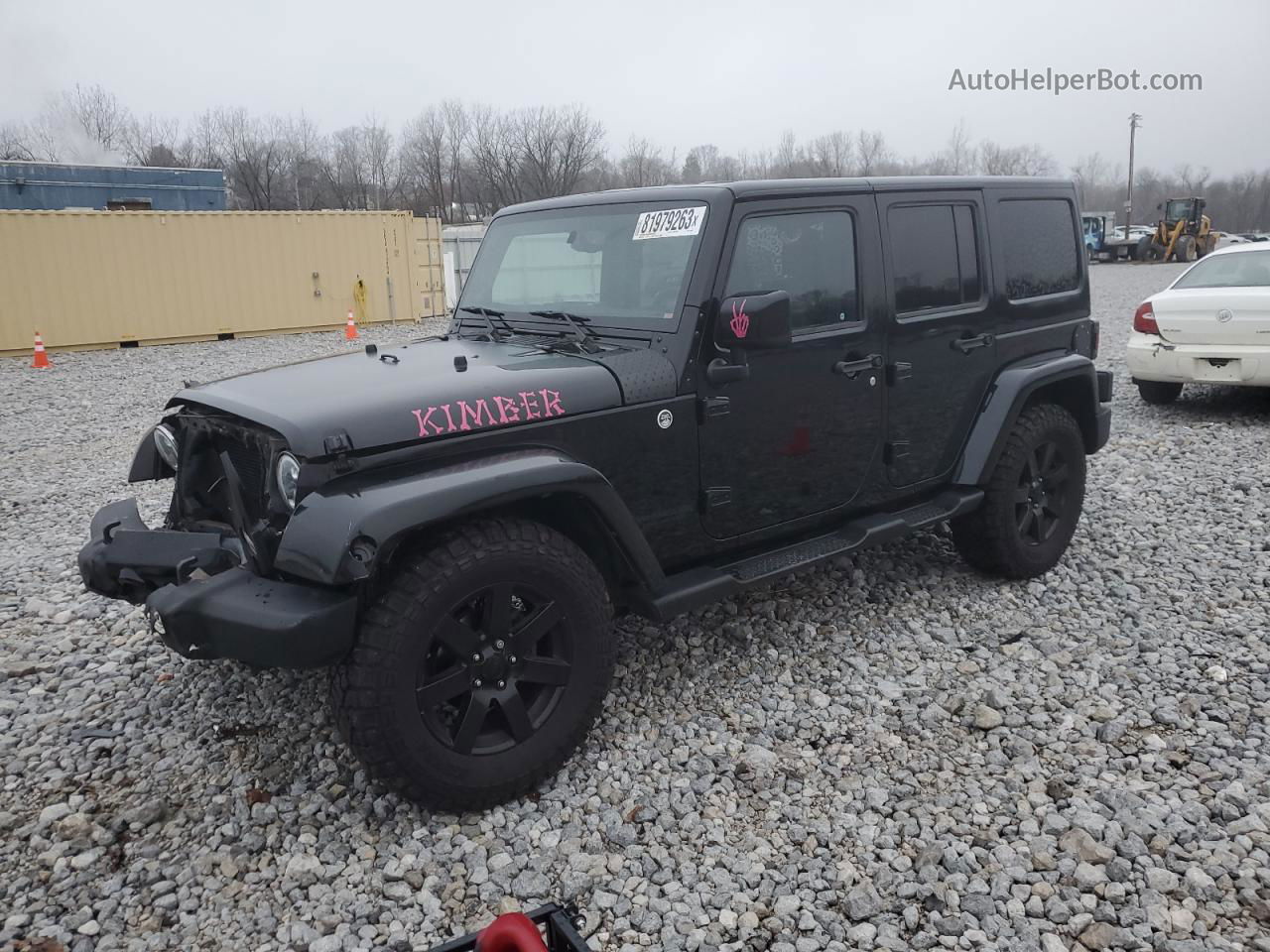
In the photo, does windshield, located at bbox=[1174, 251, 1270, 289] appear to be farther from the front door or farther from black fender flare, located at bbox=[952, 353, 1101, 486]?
the front door

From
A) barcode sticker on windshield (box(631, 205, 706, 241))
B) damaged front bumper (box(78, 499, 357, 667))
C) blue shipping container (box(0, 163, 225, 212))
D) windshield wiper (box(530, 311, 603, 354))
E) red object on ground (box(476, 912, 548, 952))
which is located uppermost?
blue shipping container (box(0, 163, 225, 212))

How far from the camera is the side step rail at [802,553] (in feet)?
11.2

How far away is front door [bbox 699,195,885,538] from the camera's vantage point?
3576 millimetres

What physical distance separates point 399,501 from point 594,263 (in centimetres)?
→ 155

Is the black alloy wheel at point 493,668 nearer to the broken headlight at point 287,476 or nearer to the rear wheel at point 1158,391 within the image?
the broken headlight at point 287,476

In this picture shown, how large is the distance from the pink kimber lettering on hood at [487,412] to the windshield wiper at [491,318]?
35.3 inches

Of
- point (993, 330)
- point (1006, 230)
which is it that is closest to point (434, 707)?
point (993, 330)

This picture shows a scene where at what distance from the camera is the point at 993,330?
4.53 m

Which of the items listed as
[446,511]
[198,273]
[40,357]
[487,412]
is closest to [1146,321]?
[487,412]

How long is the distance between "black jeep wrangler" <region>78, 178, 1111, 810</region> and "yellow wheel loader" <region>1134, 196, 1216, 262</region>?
1452 inches

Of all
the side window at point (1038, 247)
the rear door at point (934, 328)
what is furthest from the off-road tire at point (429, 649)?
the side window at point (1038, 247)

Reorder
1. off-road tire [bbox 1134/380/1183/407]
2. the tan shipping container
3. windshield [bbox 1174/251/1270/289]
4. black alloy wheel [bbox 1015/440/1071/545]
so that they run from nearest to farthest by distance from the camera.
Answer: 1. black alloy wheel [bbox 1015/440/1071/545]
2. windshield [bbox 1174/251/1270/289]
3. off-road tire [bbox 1134/380/1183/407]
4. the tan shipping container

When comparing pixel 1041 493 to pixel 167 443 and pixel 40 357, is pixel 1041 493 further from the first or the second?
pixel 40 357

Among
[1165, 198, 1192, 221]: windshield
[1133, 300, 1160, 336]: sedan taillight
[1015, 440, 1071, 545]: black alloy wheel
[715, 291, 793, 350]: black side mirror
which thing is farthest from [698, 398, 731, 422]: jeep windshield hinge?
[1165, 198, 1192, 221]: windshield
